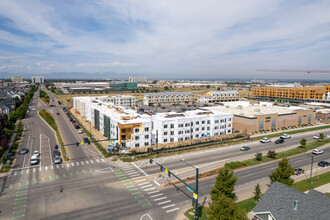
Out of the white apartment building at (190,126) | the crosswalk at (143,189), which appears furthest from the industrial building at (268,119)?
the crosswalk at (143,189)

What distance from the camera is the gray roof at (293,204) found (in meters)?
22.8

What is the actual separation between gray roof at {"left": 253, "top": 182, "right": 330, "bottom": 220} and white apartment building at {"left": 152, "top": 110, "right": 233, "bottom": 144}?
4322 cm

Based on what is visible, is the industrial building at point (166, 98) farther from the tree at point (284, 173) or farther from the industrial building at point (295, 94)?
the tree at point (284, 173)

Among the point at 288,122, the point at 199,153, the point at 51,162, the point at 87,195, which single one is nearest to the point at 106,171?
the point at 87,195

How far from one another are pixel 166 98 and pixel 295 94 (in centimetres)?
9731

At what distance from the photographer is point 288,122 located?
92250 millimetres

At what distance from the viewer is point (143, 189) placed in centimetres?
3909

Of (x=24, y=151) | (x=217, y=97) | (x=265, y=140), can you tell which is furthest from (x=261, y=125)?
(x=217, y=97)

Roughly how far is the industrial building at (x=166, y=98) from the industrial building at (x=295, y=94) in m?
66.3

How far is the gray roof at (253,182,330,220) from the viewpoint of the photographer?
2283 centimetres

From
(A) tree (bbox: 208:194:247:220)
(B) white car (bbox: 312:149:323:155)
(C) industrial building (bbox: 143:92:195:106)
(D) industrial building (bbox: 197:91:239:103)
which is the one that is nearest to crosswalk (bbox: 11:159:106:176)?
(A) tree (bbox: 208:194:247:220)

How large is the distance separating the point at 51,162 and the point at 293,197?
49643mm

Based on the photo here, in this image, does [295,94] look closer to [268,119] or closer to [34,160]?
[268,119]

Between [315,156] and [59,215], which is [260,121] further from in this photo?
[59,215]
